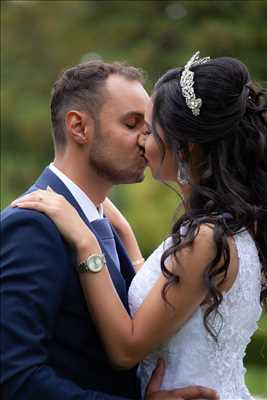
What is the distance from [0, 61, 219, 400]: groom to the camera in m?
3.05

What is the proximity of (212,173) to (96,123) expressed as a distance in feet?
2.12

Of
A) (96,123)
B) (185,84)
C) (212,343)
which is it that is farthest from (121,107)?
(212,343)

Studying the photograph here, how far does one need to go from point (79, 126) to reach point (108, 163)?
0.62ft

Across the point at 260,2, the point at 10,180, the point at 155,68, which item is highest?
the point at 260,2

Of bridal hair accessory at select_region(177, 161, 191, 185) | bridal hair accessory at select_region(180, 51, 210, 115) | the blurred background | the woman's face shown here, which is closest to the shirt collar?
the woman's face

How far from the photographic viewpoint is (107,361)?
3316mm

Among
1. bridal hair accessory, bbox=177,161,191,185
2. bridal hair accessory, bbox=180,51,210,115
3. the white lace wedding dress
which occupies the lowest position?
the white lace wedding dress

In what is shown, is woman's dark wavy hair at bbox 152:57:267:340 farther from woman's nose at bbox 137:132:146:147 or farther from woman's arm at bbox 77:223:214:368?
woman's nose at bbox 137:132:146:147

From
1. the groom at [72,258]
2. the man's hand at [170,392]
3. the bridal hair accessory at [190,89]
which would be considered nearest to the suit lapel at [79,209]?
the groom at [72,258]

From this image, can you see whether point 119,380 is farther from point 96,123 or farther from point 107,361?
point 96,123

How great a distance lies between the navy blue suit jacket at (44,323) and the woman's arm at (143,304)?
56 millimetres

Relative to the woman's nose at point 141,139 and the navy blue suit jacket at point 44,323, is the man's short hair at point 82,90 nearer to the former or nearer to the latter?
the woman's nose at point 141,139

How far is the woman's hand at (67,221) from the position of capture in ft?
10.5

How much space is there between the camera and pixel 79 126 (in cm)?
375
